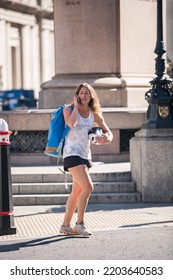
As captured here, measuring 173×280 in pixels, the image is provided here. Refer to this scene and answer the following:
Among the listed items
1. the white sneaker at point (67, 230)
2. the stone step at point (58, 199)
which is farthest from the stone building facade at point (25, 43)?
the white sneaker at point (67, 230)

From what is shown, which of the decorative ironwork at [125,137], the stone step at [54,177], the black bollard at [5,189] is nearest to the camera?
the black bollard at [5,189]

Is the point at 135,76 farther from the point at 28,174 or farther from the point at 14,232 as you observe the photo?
the point at 14,232

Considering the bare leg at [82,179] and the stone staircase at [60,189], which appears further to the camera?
the stone staircase at [60,189]

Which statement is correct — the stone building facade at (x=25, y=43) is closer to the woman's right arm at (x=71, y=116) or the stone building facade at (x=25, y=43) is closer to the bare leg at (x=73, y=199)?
the bare leg at (x=73, y=199)

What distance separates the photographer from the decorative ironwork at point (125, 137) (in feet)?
55.3

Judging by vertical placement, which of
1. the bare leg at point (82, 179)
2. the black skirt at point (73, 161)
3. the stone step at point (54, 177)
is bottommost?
the stone step at point (54, 177)

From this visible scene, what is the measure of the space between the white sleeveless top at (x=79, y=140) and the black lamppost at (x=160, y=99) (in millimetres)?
3904

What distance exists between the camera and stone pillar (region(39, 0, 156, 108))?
1842cm

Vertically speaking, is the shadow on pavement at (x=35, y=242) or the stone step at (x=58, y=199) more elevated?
the shadow on pavement at (x=35, y=242)

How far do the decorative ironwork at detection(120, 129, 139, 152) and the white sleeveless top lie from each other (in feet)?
20.7

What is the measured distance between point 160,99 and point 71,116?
→ 14.2ft

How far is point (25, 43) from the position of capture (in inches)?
3248

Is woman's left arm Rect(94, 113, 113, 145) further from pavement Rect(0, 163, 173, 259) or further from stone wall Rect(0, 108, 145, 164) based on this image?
stone wall Rect(0, 108, 145, 164)
